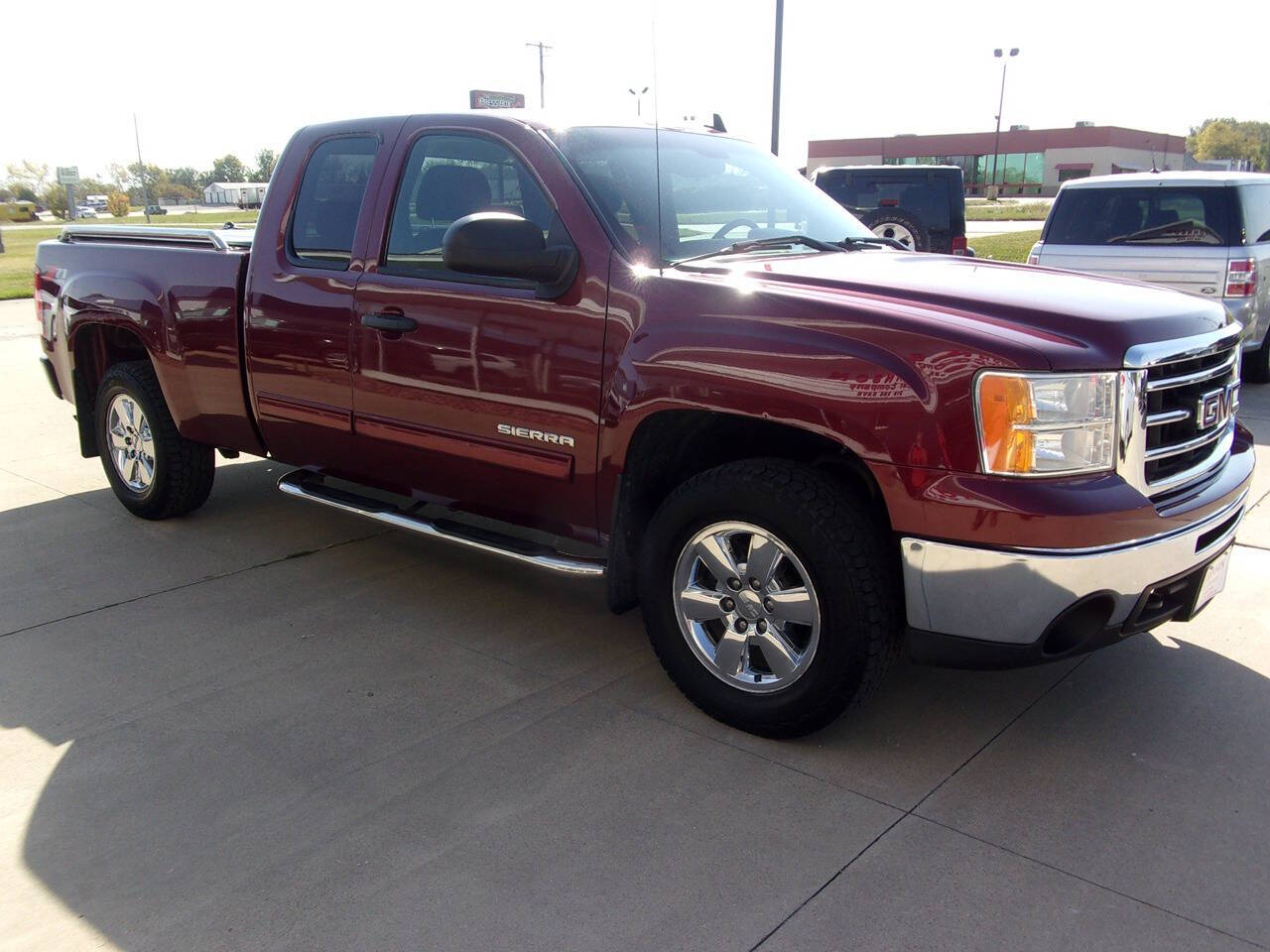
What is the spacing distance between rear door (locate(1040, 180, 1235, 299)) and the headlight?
20.7ft

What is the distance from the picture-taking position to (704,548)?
3.56 meters

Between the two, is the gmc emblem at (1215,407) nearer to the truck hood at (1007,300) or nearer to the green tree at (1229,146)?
the truck hood at (1007,300)

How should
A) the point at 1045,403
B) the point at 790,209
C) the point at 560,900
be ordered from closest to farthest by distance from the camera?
the point at 560,900, the point at 1045,403, the point at 790,209

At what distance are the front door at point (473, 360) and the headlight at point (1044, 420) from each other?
1323 mm

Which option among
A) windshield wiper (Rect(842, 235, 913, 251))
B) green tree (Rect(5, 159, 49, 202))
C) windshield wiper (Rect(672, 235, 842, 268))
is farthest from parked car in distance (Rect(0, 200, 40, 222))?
windshield wiper (Rect(672, 235, 842, 268))

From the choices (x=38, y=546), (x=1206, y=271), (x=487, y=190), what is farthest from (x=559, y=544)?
(x=1206, y=271)

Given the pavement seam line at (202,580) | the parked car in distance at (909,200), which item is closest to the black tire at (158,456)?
the pavement seam line at (202,580)

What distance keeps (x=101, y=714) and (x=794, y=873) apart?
2400mm

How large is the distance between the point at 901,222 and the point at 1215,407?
30.0 ft

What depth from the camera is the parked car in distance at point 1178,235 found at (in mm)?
8602

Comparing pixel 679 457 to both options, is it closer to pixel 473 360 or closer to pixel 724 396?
pixel 724 396

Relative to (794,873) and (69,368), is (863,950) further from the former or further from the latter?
(69,368)

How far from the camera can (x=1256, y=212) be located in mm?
8836

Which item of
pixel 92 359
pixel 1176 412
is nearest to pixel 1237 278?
pixel 1176 412
